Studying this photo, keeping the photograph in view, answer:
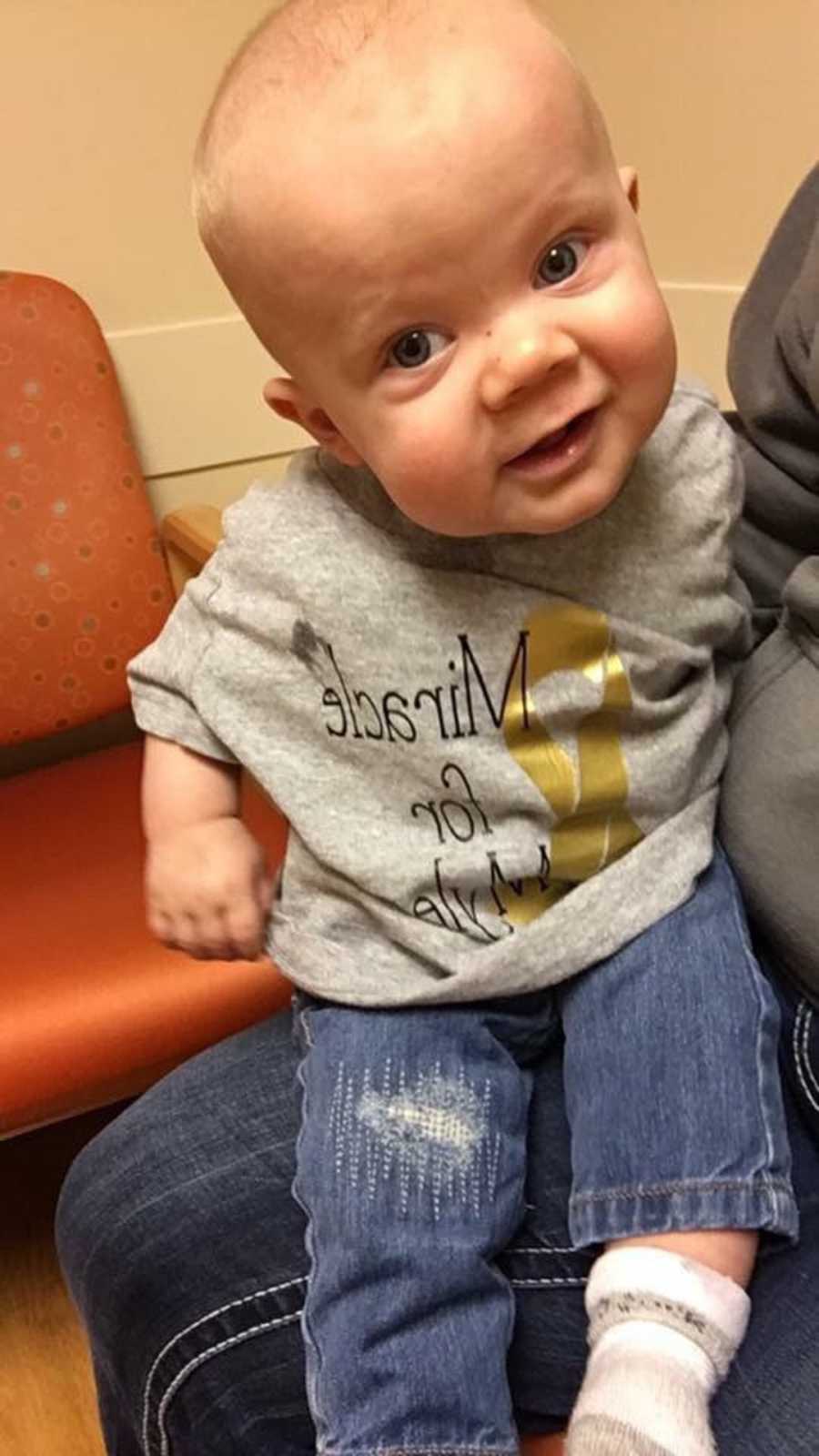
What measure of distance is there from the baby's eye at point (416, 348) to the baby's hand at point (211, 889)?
30 cm

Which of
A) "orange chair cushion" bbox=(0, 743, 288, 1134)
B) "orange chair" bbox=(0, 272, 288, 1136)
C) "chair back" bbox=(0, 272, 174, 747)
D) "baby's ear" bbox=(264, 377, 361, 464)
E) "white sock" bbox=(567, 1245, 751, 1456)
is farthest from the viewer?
"chair back" bbox=(0, 272, 174, 747)

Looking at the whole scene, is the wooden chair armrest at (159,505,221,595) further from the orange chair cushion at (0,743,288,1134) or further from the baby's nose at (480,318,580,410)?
the baby's nose at (480,318,580,410)

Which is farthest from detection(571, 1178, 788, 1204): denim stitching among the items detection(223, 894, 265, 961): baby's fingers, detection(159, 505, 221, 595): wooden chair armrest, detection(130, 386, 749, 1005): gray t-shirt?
detection(159, 505, 221, 595): wooden chair armrest

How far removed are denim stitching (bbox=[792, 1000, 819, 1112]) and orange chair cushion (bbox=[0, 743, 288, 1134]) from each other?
0.55m

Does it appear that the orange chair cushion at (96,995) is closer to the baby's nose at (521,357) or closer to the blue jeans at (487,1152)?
the blue jeans at (487,1152)

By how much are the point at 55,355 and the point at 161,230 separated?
26 cm

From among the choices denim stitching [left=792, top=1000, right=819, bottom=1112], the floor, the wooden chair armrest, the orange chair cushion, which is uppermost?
denim stitching [left=792, top=1000, right=819, bottom=1112]

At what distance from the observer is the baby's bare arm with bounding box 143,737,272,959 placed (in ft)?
2.67

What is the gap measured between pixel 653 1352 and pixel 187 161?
146 centimetres

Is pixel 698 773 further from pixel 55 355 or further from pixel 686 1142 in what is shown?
pixel 55 355

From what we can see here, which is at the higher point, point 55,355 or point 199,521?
point 55,355

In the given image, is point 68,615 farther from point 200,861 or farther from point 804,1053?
point 804,1053

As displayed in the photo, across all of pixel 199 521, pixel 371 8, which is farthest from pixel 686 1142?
pixel 199 521

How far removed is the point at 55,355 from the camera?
5.11ft
